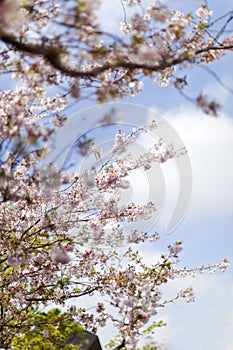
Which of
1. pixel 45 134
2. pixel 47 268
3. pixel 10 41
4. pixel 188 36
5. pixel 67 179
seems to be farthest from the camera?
pixel 47 268

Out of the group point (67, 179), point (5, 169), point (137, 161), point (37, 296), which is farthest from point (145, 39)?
point (37, 296)

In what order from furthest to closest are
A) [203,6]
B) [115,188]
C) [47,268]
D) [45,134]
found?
[115,188] < [47,268] < [203,6] < [45,134]

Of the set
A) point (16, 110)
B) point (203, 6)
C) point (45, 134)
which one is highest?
point (203, 6)

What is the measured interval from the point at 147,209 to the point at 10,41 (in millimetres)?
5993

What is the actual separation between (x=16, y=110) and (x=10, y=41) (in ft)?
4.58

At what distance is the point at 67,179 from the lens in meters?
7.73

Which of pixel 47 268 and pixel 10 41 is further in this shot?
pixel 47 268

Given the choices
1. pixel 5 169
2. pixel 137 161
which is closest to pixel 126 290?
pixel 137 161

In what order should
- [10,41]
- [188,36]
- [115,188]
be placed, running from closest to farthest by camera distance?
[10,41] → [188,36] → [115,188]

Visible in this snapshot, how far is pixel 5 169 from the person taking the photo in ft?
18.0

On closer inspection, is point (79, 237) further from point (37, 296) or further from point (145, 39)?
point (145, 39)

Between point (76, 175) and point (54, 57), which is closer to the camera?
point (54, 57)

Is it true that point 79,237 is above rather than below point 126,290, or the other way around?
above

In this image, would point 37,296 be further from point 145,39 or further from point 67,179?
point 145,39
